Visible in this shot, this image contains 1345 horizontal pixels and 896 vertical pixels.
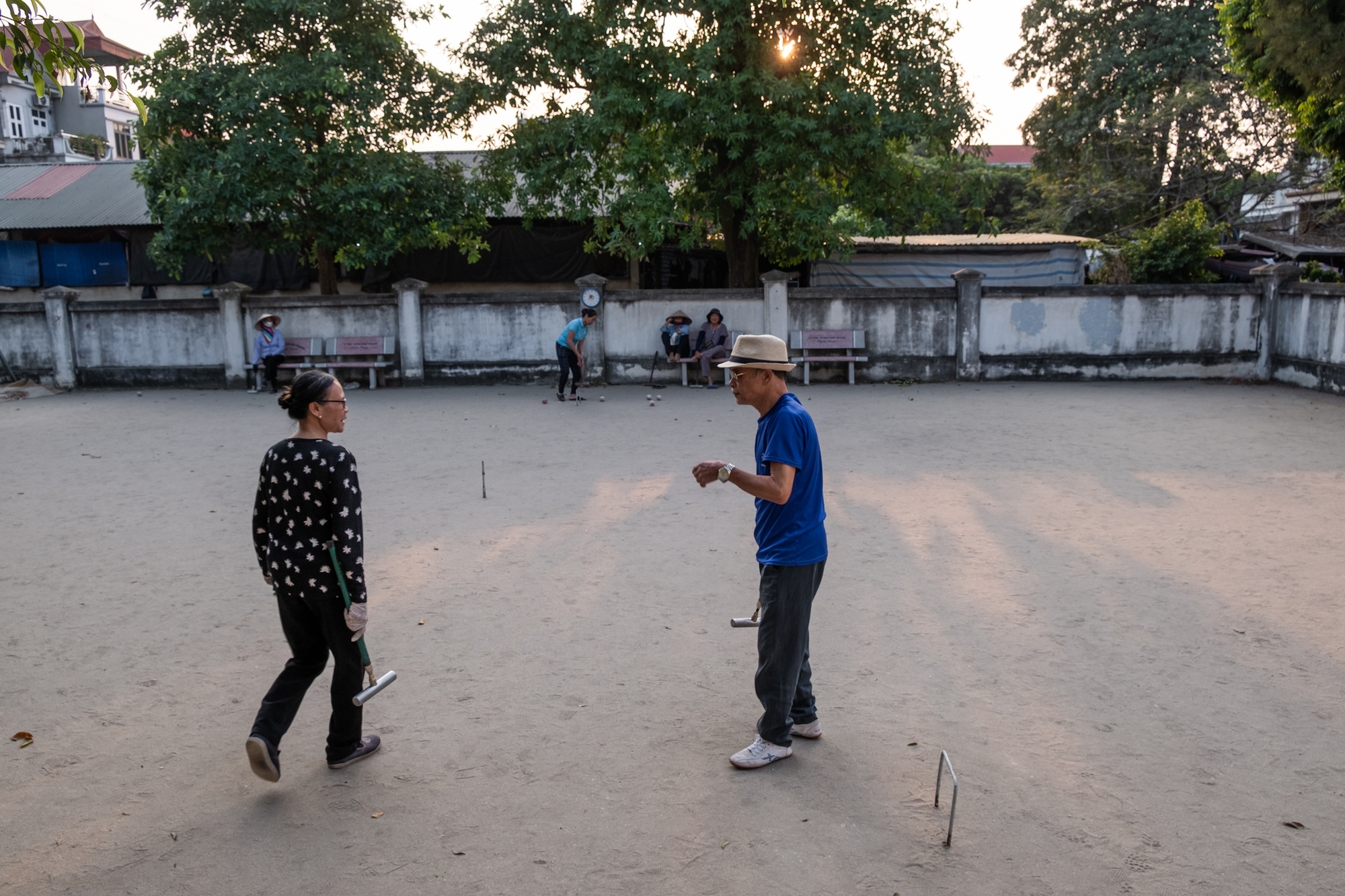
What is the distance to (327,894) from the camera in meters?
3.34

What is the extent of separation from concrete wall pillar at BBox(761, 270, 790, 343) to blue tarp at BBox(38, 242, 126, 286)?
16.1m

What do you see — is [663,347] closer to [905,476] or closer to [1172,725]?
[905,476]

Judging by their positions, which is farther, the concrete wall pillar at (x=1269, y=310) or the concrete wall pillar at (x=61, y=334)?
the concrete wall pillar at (x=61, y=334)

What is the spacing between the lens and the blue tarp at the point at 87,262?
2459 centimetres

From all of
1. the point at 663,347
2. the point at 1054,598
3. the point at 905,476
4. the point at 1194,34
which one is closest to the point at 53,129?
the point at 663,347

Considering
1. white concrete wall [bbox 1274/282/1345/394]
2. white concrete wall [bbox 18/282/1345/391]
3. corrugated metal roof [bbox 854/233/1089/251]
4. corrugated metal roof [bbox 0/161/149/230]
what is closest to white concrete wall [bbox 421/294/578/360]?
white concrete wall [bbox 18/282/1345/391]

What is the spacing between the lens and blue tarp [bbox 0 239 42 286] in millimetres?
24656

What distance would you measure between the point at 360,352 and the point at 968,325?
1069 cm

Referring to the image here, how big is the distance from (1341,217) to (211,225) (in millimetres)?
27582

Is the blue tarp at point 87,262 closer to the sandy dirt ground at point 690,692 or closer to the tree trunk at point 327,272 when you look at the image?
the tree trunk at point 327,272

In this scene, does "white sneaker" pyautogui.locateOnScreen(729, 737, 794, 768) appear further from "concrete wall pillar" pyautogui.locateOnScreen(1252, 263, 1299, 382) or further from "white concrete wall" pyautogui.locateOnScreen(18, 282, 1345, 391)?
"concrete wall pillar" pyautogui.locateOnScreen(1252, 263, 1299, 382)

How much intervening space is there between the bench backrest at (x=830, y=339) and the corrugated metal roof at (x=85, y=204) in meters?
15.2

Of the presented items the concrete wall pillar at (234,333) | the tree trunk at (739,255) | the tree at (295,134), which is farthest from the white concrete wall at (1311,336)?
the concrete wall pillar at (234,333)

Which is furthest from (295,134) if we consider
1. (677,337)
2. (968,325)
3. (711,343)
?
(968,325)
